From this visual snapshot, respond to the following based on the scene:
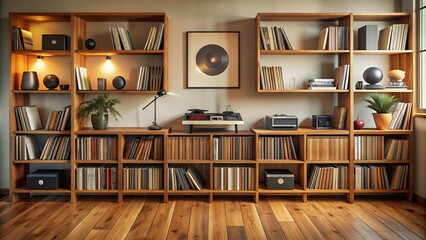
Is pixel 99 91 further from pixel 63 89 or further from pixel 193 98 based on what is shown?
pixel 193 98

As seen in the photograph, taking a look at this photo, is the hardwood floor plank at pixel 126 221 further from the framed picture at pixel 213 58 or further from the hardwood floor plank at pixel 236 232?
the framed picture at pixel 213 58

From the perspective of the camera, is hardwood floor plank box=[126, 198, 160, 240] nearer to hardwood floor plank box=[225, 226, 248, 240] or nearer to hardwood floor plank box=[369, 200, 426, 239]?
hardwood floor plank box=[225, 226, 248, 240]

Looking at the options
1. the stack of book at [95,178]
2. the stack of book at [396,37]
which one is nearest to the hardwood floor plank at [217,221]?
the stack of book at [95,178]

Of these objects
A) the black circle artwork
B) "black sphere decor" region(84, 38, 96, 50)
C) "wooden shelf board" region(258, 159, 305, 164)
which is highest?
"black sphere decor" region(84, 38, 96, 50)

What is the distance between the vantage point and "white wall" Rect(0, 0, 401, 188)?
14.7ft

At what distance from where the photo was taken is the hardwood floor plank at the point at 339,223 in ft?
10.3

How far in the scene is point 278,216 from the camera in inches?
144

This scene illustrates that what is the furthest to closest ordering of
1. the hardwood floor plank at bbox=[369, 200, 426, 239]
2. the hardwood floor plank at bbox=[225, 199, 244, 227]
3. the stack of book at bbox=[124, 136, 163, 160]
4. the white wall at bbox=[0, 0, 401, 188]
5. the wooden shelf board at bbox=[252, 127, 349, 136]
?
the white wall at bbox=[0, 0, 401, 188], the stack of book at bbox=[124, 136, 163, 160], the wooden shelf board at bbox=[252, 127, 349, 136], the hardwood floor plank at bbox=[225, 199, 244, 227], the hardwood floor plank at bbox=[369, 200, 426, 239]

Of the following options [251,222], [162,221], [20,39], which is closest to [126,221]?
[162,221]

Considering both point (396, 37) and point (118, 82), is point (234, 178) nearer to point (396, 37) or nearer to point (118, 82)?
point (118, 82)

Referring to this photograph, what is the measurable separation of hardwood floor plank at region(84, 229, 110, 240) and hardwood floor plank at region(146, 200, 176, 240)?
14.5 inches

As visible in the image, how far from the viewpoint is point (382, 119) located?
4.13 metres

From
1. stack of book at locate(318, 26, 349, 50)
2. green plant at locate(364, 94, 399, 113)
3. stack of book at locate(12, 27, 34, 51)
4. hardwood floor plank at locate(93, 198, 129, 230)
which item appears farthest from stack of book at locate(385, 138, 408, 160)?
stack of book at locate(12, 27, 34, 51)

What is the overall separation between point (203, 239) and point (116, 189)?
4.92 ft
